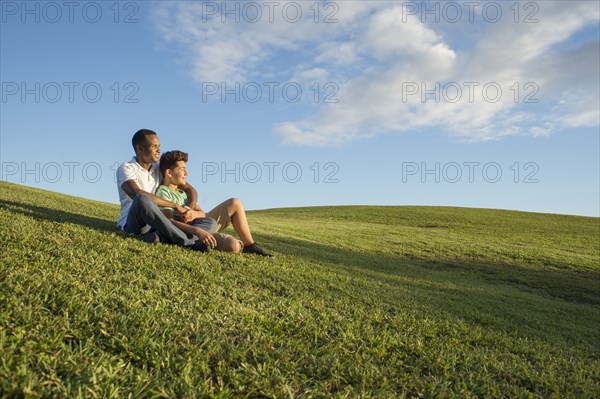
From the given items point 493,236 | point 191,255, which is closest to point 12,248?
point 191,255

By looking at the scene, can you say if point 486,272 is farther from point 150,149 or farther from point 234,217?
point 150,149

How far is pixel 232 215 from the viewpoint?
29.7 feet

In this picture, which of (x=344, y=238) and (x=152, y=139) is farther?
(x=344, y=238)

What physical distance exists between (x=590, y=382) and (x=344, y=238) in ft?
70.1

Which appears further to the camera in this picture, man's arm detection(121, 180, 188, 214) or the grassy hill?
man's arm detection(121, 180, 188, 214)

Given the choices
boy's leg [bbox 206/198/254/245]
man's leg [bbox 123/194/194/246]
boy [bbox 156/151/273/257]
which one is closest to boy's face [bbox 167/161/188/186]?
boy [bbox 156/151/273/257]

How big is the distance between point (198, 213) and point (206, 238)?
0.97 m

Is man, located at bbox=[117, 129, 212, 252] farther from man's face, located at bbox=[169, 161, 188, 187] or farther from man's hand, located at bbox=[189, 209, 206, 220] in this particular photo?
man's face, located at bbox=[169, 161, 188, 187]

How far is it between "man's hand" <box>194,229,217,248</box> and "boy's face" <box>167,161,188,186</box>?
136 centimetres

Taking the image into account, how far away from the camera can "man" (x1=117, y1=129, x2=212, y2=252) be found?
24.9 feet

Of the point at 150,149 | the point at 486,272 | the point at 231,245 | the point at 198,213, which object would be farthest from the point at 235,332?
the point at 486,272

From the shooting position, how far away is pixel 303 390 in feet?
12.2

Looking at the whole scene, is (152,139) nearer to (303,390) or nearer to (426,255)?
(303,390)

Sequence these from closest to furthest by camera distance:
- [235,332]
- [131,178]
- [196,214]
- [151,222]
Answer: [235,332], [151,222], [131,178], [196,214]
